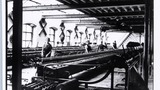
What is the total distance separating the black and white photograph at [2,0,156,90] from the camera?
154cm

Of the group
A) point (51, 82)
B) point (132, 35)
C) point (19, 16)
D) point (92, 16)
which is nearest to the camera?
point (132, 35)

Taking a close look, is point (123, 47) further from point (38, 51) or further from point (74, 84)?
point (38, 51)

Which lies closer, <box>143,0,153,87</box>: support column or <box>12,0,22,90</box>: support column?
<box>143,0,153,87</box>: support column

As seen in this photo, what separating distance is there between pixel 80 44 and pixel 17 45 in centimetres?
61

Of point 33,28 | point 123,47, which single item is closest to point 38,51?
point 33,28

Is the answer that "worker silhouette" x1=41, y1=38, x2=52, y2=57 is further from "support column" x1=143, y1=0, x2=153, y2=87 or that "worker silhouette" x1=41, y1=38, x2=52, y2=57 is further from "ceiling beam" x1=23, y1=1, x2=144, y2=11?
"support column" x1=143, y1=0, x2=153, y2=87

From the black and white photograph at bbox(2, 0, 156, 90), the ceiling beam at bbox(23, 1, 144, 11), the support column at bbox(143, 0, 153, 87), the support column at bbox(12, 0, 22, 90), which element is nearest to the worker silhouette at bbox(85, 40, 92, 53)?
the black and white photograph at bbox(2, 0, 156, 90)

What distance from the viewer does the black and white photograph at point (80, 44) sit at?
1.54 metres

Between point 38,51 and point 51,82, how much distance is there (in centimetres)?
28

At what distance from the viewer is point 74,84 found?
1753 millimetres

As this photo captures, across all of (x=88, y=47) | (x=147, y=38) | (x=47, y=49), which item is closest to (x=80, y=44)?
(x=88, y=47)

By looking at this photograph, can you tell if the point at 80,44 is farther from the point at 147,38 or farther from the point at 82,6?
the point at 147,38

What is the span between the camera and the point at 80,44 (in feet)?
5.69

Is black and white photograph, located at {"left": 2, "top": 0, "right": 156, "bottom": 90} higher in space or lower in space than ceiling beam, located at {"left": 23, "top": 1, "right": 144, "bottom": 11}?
lower
